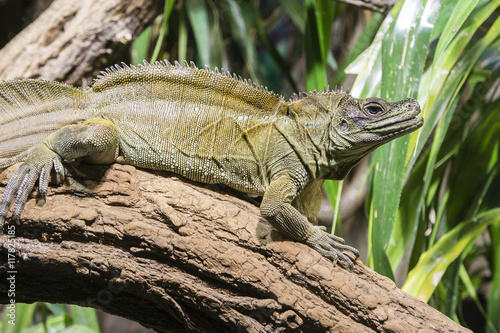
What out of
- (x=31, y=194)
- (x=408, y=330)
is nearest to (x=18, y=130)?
(x=31, y=194)

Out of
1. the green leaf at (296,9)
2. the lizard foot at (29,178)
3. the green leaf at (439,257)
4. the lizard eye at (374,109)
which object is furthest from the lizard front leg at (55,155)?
the green leaf at (296,9)

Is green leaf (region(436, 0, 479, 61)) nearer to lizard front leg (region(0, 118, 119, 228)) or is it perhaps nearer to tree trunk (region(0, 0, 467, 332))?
tree trunk (region(0, 0, 467, 332))

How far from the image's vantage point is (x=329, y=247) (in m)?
3.01

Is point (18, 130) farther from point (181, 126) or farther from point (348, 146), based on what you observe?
point (348, 146)

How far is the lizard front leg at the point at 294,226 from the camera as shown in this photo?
2.94 metres

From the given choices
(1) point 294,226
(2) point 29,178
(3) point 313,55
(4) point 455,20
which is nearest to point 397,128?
(4) point 455,20

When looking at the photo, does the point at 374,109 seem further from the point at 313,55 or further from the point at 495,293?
the point at 495,293

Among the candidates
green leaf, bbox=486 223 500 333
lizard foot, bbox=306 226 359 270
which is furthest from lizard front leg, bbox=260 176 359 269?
green leaf, bbox=486 223 500 333

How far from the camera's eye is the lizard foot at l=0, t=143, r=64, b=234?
2.64 m

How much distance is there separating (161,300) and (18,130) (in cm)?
158

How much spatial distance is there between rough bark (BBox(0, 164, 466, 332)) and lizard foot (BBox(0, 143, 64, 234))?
0.24ft

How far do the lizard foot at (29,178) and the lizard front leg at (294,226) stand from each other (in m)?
1.39

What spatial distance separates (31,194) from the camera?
2752 millimetres

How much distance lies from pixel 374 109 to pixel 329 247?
1.08m
